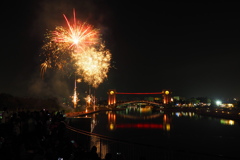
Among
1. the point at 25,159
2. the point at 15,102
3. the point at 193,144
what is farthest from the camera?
the point at 15,102

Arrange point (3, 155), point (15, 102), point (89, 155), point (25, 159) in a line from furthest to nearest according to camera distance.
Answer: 1. point (15, 102)
2. point (89, 155)
3. point (3, 155)
4. point (25, 159)

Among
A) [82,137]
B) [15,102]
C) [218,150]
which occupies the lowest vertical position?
[218,150]

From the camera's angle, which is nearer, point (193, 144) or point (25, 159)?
point (25, 159)

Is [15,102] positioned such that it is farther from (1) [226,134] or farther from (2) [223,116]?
(2) [223,116]

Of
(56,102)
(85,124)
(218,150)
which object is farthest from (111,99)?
(85,124)

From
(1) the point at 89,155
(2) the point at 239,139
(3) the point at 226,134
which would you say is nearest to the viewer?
(1) the point at 89,155

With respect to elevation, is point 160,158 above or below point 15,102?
below

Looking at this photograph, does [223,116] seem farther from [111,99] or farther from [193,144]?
[111,99]

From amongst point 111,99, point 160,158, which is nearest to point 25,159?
point 160,158

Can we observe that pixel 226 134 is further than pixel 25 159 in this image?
Yes
